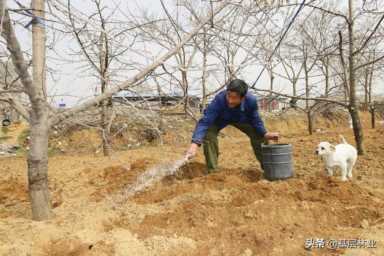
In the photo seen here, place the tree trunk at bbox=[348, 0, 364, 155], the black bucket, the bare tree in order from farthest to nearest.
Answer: the tree trunk at bbox=[348, 0, 364, 155], the black bucket, the bare tree

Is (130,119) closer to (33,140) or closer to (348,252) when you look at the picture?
(33,140)

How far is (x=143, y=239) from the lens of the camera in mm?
2807

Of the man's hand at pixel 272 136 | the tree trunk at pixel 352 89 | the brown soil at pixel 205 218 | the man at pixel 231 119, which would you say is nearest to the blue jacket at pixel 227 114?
the man at pixel 231 119

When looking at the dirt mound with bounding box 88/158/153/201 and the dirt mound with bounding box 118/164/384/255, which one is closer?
the dirt mound with bounding box 118/164/384/255

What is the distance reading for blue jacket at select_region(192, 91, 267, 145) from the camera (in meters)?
4.31

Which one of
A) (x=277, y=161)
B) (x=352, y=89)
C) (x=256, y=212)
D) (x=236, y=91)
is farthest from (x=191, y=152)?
(x=352, y=89)

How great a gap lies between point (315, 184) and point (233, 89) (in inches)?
49.3

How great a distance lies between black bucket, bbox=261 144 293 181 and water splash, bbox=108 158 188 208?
93 cm

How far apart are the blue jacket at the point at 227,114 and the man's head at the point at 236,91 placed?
0.72ft

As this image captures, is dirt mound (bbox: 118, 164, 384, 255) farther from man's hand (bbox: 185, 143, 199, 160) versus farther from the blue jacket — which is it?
the blue jacket

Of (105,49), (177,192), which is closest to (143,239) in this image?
(177,192)

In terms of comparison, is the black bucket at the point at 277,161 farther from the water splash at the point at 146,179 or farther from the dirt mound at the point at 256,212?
the water splash at the point at 146,179

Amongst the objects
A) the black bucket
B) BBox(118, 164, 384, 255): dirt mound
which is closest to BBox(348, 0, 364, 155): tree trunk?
the black bucket

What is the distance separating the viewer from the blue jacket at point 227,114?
170 inches
